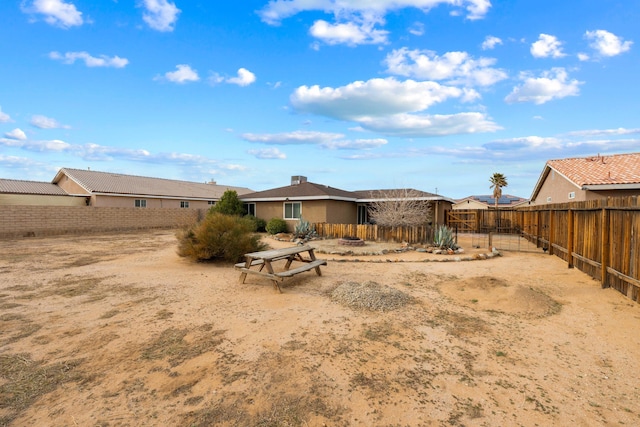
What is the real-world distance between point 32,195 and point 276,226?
19846mm

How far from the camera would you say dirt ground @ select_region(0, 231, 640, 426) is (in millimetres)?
2771

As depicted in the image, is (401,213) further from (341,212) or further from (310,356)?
(310,356)

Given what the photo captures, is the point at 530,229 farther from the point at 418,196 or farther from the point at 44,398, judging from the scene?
the point at 44,398

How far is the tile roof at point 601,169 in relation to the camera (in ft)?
44.5

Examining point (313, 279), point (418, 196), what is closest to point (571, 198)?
point (418, 196)

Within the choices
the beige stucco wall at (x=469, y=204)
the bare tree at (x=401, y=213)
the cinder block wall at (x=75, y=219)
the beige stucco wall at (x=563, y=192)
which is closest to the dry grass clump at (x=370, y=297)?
the cinder block wall at (x=75, y=219)

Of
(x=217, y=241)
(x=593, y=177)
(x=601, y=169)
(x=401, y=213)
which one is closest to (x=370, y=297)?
(x=217, y=241)

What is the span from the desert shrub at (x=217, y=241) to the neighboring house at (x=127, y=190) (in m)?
18.3

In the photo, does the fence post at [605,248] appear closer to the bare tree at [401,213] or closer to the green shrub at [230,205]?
the bare tree at [401,213]

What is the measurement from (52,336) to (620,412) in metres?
6.54

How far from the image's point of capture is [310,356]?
3719 millimetres

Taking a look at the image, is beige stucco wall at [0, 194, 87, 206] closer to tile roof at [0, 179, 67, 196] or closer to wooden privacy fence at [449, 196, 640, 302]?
tile roof at [0, 179, 67, 196]

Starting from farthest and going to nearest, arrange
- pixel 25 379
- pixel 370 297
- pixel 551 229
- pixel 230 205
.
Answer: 1. pixel 230 205
2. pixel 551 229
3. pixel 370 297
4. pixel 25 379

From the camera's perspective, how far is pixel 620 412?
9.18ft
